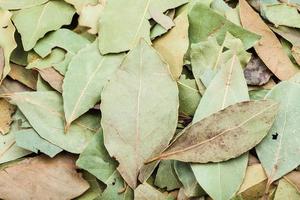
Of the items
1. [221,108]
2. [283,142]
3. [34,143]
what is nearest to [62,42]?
[34,143]

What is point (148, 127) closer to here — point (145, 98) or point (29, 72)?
point (145, 98)

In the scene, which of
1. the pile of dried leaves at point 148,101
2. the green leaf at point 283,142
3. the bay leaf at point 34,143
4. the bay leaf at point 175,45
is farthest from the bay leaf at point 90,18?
the green leaf at point 283,142

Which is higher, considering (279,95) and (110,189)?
(279,95)

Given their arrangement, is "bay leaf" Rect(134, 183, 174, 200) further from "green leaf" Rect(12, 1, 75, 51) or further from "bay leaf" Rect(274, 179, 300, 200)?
"green leaf" Rect(12, 1, 75, 51)

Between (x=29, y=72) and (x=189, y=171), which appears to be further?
(x=29, y=72)

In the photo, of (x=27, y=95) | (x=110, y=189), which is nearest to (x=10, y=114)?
(x=27, y=95)

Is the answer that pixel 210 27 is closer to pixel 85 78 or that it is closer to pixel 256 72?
pixel 256 72

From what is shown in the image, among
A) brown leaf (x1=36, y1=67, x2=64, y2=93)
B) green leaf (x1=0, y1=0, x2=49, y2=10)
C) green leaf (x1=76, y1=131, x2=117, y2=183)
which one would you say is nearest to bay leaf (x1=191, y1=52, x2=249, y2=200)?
green leaf (x1=76, y1=131, x2=117, y2=183)
